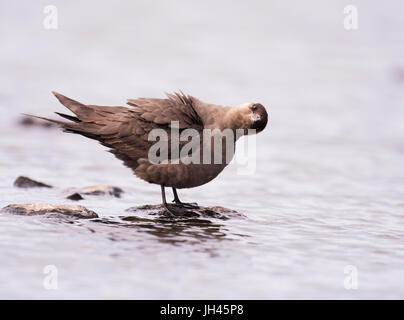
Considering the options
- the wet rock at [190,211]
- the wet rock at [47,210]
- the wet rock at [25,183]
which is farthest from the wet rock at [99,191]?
the wet rock at [47,210]

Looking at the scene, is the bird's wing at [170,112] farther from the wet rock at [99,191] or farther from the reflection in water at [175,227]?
the wet rock at [99,191]

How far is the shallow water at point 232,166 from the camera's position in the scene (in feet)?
20.1

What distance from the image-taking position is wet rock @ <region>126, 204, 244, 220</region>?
819cm

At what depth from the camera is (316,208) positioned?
30.3ft

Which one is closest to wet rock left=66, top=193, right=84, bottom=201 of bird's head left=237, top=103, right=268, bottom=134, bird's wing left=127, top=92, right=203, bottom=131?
bird's wing left=127, top=92, right=203, bottom=131

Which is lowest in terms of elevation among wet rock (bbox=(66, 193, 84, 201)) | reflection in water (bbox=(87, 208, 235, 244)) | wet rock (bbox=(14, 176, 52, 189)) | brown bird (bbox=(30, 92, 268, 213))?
reflection in water (bbox=(87, 208, 235, 244))

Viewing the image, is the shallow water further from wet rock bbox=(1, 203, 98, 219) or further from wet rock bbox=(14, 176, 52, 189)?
wet rock bbox=(14, 176, 52, 189)

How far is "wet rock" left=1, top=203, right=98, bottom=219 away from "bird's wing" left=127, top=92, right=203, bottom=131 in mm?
1210

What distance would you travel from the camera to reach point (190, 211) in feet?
27.1

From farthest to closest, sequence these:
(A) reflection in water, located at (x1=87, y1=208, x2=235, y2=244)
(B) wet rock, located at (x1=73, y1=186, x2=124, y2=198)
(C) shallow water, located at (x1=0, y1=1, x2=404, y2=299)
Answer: (B) wet rock, located at (x1=73, y1=186, x2=124, y2=198) → (A) reflection in water, located at (x1=87, y1=208, x2=235, y2=244) → (C) shallow water, located at (x1=0, y1=1, x2=404, y2=299)

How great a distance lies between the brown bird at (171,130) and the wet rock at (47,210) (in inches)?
33.4

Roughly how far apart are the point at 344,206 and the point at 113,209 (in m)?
2.94

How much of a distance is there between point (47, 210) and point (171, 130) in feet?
4.95

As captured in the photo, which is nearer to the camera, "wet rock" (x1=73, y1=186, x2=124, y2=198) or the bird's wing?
the bird's wing
